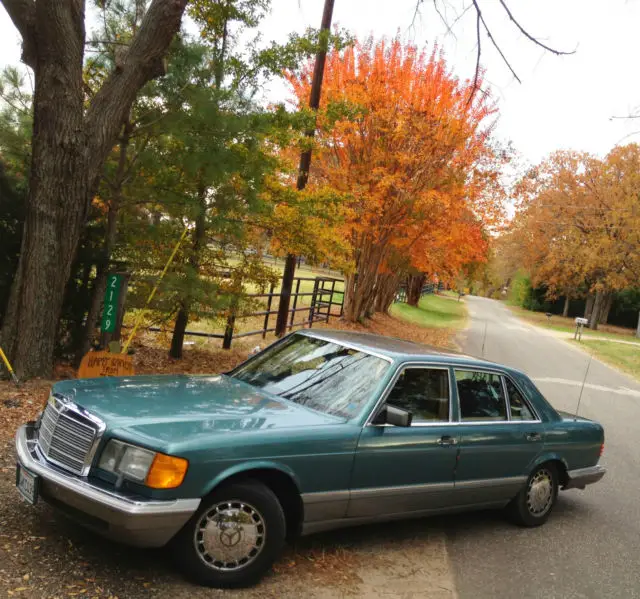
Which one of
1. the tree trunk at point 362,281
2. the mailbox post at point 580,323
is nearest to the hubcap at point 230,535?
the tree trunk at point 362,281

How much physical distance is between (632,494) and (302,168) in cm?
1063

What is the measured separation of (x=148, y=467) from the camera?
374cm

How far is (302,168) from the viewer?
1600 cm

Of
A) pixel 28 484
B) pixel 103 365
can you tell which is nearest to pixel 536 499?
pixel 28 484

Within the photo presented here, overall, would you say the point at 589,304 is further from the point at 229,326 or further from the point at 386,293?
the point at 229,326

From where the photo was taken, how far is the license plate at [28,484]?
12.8 feet

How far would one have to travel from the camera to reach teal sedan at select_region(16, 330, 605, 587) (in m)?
3.80

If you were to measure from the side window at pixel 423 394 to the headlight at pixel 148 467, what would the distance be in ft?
5.95

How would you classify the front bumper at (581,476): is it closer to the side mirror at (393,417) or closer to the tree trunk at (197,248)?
the side mirror at (393,417)

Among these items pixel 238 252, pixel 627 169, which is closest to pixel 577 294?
pixel 627 169

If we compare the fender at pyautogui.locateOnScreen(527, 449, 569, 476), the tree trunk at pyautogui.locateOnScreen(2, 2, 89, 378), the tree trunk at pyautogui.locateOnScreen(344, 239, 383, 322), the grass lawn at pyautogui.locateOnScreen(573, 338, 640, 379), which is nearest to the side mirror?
the fender at pyautogui.locateOnScreen(527, 449, 569, 476)

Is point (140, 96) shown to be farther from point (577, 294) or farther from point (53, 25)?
point (577, 294)

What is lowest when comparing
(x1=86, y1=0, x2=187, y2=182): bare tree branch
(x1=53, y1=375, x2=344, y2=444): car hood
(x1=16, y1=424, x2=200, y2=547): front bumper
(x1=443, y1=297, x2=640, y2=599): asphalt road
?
(x1=443, y1=297, x2=640, y2=599): asphalt road

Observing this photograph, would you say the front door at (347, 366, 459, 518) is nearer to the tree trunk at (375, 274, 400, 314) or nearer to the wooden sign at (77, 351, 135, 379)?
the wooden sign at (77, 351, 135, 379)
